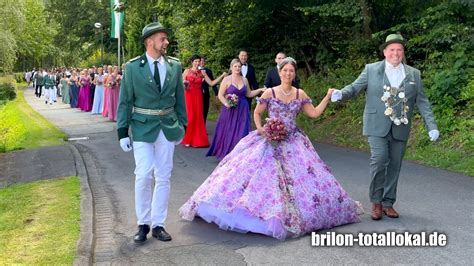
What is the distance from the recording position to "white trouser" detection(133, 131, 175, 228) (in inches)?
234

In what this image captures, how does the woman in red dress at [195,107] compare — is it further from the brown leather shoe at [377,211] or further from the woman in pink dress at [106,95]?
the woman in pink dress at [106,95]

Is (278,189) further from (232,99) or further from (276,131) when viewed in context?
(232,99)

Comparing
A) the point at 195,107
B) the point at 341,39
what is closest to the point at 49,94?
the point at 341,39

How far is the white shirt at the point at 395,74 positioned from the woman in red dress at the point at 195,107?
6.97 m

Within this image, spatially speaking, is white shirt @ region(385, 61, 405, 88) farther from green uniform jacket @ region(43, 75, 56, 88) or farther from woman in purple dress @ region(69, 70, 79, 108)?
green uniform jacket @ region(43, 75, 56, 88)

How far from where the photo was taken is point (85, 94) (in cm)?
2759

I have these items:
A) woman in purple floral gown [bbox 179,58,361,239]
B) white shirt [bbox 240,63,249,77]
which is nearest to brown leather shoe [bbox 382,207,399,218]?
woman in purple floral gown [bbox 179,58,361,239]

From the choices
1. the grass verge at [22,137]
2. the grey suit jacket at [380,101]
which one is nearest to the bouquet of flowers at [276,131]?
the grey suit jacket at [380,101]

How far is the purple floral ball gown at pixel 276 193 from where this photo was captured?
606cm

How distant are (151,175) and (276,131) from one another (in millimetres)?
1550

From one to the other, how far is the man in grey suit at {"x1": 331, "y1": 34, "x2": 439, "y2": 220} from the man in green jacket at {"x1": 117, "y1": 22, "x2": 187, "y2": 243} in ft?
6.06

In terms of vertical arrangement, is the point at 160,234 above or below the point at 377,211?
below

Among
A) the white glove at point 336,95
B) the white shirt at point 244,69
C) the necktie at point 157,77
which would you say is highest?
the white shirt at point 244,69

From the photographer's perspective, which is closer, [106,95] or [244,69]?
[244,69]
